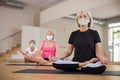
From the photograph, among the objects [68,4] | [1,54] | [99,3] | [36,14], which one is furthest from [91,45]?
[36,14]

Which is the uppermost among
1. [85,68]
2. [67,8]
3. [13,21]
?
[67,8]

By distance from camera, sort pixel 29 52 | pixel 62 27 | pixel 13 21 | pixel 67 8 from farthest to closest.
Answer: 1. pixel 62 27
2. pixel 13 21
3. pixel 67 8
4. pixel 29 52

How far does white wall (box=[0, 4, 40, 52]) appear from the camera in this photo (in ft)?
23.2

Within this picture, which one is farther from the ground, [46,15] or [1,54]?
[46,15]

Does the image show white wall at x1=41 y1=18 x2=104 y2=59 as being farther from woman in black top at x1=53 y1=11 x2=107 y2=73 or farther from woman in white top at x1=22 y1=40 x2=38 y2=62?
woman in black top at x1=53 y1=11 x2=107 y2=73

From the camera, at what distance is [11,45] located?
284 inches

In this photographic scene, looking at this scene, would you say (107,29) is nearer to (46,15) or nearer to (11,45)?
(46,15)

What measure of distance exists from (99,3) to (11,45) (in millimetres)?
3839

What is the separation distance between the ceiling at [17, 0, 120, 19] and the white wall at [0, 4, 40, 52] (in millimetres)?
659

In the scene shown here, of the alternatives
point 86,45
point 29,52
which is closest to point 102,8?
point 29,52

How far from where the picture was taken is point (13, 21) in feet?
24.1

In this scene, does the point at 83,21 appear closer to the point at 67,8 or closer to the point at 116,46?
the point at 67,8

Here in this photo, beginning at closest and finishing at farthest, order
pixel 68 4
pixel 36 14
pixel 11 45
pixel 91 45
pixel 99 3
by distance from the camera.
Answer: pixel 91 45
pixel 99 3
pixel 68 4
pixel 11 45
pixel 36 14

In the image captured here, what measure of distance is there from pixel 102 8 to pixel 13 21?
353 cm
